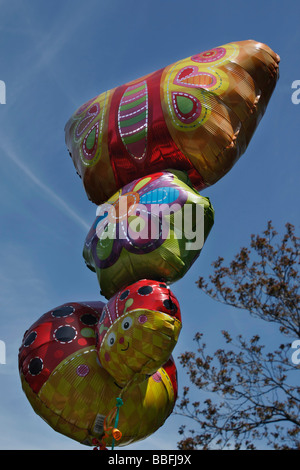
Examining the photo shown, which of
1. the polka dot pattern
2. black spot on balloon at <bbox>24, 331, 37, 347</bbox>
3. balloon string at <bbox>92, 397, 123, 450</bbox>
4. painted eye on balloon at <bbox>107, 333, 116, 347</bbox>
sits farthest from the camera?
black spot on balloon at <bbox>24, 331, 37, 347</bbox>

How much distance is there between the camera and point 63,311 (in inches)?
148

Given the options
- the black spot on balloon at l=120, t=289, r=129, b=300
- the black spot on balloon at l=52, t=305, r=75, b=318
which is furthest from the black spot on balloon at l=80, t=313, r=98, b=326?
the black spot on balloon at l=120, t=289, r=129, b=300

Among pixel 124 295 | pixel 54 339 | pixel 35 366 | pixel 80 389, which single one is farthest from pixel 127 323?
pixel 35 366

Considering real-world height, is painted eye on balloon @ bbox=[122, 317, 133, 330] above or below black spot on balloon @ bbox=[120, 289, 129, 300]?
below

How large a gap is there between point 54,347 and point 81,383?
0.34 meters

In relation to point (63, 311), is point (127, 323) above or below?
below

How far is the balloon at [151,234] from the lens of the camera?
11.5 ft

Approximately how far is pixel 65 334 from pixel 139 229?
0.91m

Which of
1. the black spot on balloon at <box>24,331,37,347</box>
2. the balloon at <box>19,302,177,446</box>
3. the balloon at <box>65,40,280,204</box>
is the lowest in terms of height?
the balloon at <box>19,302,177,446</box>

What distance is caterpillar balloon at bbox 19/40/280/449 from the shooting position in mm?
3225

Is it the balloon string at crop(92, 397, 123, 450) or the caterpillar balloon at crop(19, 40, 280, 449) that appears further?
the caterpillar balloon at crop(19, 40, 280, 449)

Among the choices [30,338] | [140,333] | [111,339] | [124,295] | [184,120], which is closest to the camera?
[140,333]

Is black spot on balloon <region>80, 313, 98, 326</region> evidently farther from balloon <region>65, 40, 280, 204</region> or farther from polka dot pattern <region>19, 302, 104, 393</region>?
balloon <region>65, 40, 280, 204</region>

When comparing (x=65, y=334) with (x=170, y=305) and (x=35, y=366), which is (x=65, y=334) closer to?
(x=35, y=366)
